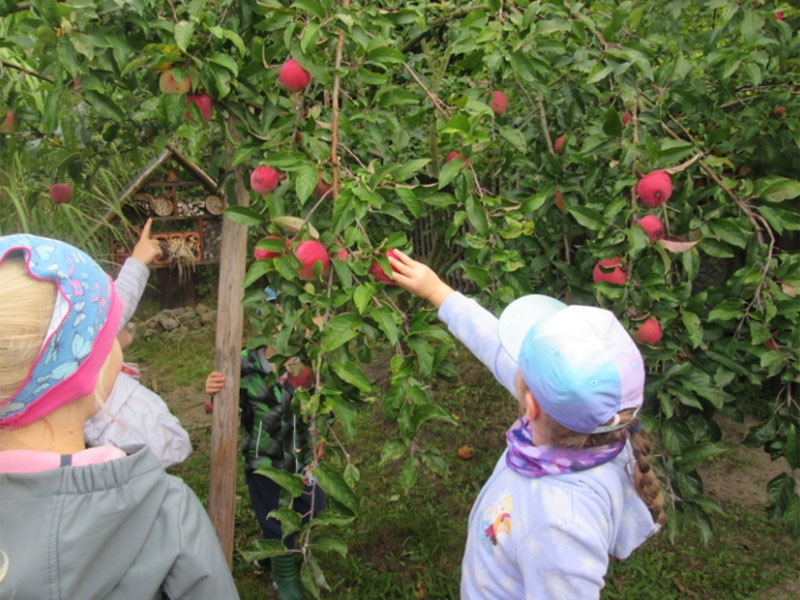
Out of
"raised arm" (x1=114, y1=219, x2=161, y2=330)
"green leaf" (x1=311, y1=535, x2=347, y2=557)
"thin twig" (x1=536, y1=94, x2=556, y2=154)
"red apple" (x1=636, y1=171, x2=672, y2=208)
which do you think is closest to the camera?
"green leaf" (x1=311, y1=535, x2=347, y2=557)

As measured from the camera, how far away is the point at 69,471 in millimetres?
875

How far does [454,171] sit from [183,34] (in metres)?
0.61

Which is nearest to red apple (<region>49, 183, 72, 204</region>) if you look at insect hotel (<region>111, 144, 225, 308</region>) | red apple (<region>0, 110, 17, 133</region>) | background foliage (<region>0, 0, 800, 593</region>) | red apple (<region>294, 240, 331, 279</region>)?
background foliage (<region>0, 0, 800, 593</region>)

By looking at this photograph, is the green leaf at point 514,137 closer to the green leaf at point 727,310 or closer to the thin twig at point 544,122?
the thin twig at point 544,122

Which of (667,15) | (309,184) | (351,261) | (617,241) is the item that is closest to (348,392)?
(351,261)

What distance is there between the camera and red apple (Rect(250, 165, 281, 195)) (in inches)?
56.4

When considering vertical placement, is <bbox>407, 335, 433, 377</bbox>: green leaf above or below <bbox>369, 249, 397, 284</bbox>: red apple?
below

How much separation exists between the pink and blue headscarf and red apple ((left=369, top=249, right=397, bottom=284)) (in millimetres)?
544

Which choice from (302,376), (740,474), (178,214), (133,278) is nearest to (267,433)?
(133,278)

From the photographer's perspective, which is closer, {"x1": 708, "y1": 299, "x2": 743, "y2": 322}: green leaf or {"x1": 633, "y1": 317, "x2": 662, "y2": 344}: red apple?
{"x1": 633, "y1": 317, "x2": 662, "y2": 344}: red apple

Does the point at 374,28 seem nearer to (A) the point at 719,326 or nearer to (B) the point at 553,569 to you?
(A) the point at 719,326

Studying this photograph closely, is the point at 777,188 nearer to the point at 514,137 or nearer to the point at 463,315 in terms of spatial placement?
the point at 514,137

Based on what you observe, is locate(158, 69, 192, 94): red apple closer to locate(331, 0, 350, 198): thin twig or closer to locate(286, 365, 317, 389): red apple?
locate(331, 0, 350, 198): thin twig

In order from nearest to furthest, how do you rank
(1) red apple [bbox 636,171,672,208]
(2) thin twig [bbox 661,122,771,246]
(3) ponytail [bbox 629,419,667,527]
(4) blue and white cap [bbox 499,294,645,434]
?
(4) blue and white cap [bbox 499,294,645,434], (3) ponytail [bbox 629,419,667,527], (1) red apple [bbox 636,171,672,208], (2) thin twig [bbox 661,122,771,246]
